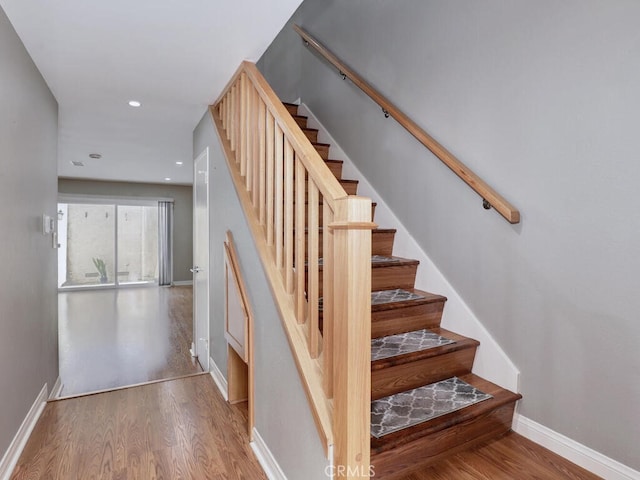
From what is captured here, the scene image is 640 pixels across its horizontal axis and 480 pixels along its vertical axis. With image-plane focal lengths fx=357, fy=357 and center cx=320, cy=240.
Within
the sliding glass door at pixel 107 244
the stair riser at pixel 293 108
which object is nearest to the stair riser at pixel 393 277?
the stair riser at pixel 293 108

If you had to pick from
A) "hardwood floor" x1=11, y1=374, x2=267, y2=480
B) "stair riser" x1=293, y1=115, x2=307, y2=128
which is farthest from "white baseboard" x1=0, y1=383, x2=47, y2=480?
"stair riser" x1=293, y1=115, x2=307, y2=128

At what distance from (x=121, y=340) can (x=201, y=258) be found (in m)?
1.97

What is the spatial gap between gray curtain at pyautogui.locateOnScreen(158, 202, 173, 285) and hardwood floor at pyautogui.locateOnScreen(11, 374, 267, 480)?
21.5 ft

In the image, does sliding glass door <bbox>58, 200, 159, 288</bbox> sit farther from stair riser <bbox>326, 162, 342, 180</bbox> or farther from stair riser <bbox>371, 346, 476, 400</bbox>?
stair riser <bbox>371, 346, 476, 400</bbox>

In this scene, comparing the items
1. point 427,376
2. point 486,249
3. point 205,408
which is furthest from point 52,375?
point 486,249

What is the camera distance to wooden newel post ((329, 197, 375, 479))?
1.12m

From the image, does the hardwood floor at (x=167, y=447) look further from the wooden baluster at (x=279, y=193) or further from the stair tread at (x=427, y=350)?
the wooden baluster at (x=279, y=193)

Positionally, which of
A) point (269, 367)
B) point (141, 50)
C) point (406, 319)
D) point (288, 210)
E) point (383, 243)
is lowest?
point (269, 367)

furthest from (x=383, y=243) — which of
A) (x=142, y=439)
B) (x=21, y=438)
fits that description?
(x=21, y=438)

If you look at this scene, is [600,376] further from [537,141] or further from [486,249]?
[537,141]

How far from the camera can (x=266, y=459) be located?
5.87 ft

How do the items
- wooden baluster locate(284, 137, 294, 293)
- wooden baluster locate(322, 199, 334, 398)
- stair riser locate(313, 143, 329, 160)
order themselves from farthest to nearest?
stair riser locate(313, 143, 329, 160)
wooden baluster locate(284, 137, 294, 293)
wooden baluster locate(322, 199, 334, 398)

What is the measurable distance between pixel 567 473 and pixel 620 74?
5.38ft

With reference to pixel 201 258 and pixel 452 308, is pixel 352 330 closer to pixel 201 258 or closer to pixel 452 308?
pixel 452 308
